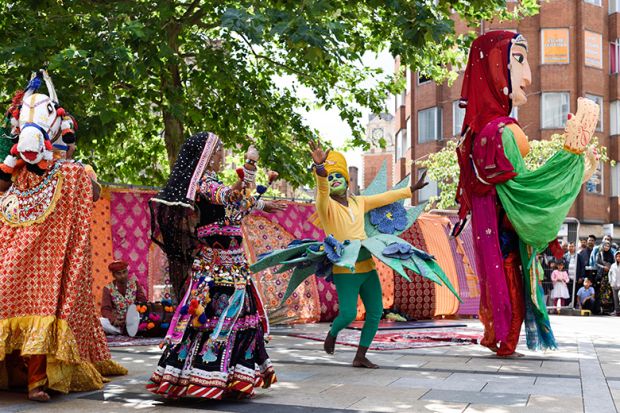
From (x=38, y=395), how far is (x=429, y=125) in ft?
116

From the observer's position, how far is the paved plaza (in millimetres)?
5516

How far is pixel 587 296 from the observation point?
63.1ft

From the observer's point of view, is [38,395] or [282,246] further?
[282,246]

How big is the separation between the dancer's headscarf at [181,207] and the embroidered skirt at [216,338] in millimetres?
193

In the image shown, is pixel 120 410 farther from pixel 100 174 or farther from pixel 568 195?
pixel 100 174

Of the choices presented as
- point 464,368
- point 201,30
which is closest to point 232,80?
point 201,30

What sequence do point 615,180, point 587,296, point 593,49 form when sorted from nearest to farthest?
1. point 587,296
2. point 593,49
3. point 615,180

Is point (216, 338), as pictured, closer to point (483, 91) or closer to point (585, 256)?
point (483, 91)

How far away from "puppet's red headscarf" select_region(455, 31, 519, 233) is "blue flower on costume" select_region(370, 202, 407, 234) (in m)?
0.91

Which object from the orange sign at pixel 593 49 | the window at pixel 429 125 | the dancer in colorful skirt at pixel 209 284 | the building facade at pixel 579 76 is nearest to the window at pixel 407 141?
the window at pixel 429 125

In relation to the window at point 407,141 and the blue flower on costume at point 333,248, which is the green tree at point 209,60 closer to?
the blue flower on costume at point 333,248

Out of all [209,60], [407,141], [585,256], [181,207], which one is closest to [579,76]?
[407,141]

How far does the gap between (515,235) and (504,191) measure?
52cm

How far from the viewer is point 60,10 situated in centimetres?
1178
